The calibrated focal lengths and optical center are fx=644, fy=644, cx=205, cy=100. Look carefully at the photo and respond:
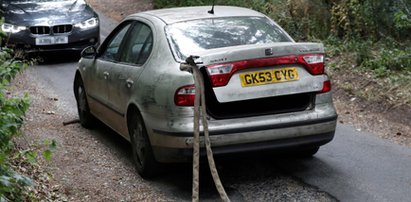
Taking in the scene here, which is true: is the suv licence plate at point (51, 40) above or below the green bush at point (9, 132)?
below

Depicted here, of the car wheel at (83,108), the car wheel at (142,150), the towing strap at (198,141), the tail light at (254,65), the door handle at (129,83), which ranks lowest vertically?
the car wheel at (83,108)

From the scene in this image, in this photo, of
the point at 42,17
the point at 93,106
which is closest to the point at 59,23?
the point at 42,17

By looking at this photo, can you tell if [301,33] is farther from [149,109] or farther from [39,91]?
[149,109]

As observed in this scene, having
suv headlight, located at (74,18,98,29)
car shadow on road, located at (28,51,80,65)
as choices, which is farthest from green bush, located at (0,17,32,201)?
car shadow on road, located at (28,51,80,65)

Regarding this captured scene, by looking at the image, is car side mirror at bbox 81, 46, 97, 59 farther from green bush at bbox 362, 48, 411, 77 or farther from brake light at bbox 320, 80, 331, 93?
green bush at bbox 362, 48, 411, 77

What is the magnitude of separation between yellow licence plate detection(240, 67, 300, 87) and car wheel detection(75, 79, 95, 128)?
344cm

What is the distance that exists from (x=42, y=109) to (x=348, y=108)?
15.4 ft

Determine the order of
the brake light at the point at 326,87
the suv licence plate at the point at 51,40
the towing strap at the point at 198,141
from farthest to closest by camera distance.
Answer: the suv licence plate at the point at 51,40 → the brake light at the point at 326,87 → the towing strap at the point at 198,141

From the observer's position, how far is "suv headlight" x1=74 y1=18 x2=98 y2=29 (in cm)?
1442

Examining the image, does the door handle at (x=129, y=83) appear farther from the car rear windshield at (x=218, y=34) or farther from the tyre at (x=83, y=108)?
the tyre at (x=83, y=108)

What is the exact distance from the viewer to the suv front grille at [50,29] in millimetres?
14023

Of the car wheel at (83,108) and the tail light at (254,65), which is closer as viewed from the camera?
the tail light at (254,65)

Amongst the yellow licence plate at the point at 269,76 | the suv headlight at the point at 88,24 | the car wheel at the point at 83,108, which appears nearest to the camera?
the yellow licence plate at the point at 269,76

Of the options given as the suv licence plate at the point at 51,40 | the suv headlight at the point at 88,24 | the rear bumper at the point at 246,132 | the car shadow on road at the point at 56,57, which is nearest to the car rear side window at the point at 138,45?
the rear bumper at the point at 246,132
